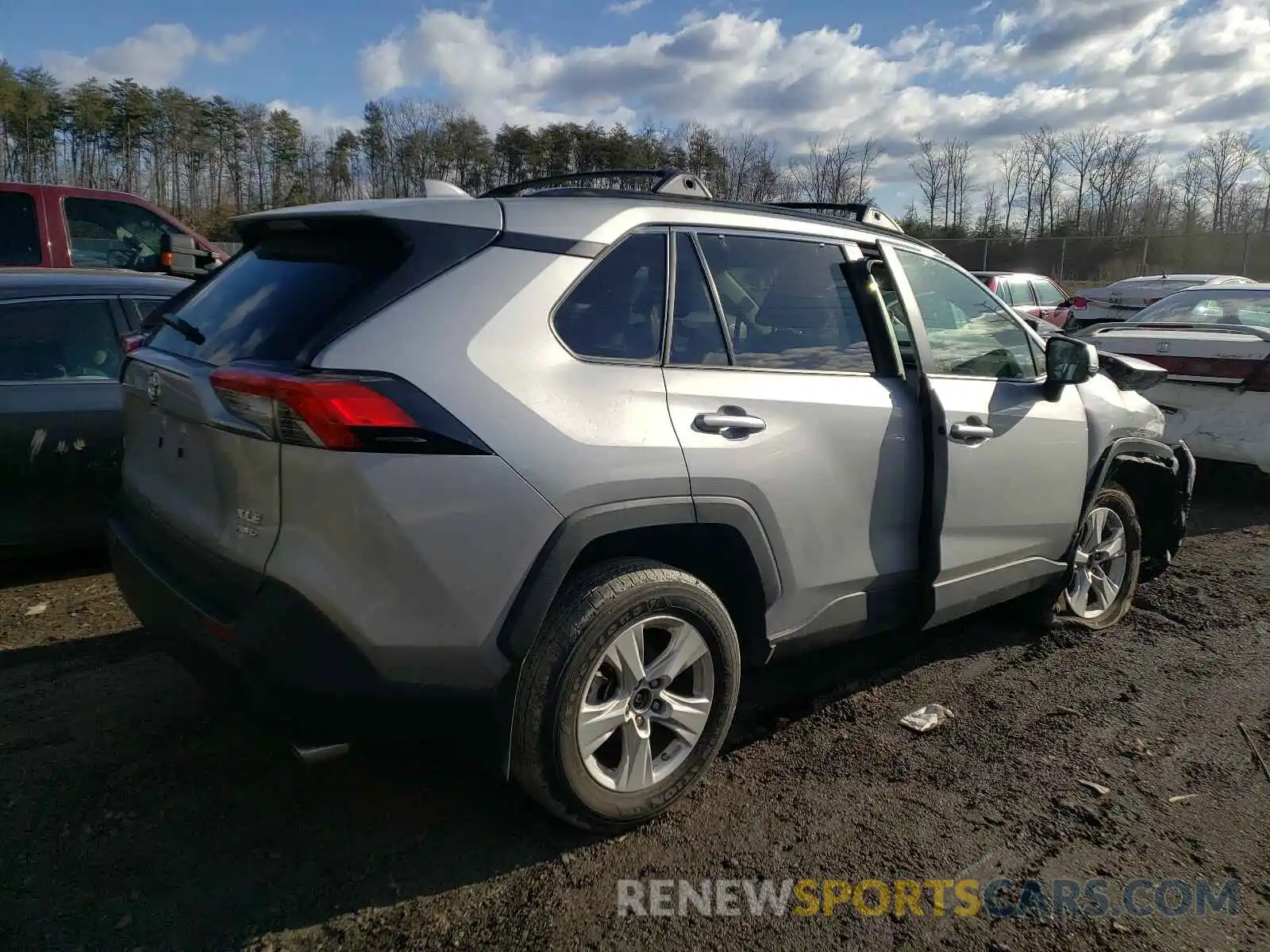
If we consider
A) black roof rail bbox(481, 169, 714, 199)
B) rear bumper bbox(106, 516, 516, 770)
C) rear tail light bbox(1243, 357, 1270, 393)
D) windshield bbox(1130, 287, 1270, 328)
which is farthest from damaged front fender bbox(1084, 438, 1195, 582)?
windshield bbox(1130, 287, 1270, 328)

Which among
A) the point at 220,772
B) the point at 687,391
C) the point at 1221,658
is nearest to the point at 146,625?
the point at 220,772

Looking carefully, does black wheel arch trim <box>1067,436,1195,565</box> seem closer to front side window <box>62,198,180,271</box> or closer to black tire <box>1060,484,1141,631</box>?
black tire <box>1060,484,1141,631</box>

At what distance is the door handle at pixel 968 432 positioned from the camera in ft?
11.2

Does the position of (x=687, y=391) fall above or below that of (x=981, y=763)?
above

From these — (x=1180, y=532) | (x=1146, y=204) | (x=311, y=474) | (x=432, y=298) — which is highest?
(x=1146, y=204)

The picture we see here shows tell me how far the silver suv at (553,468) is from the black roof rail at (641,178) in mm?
21

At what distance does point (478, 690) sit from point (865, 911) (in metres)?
1.19

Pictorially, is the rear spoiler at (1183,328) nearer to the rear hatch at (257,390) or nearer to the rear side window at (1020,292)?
the rear hatch at (257,390)

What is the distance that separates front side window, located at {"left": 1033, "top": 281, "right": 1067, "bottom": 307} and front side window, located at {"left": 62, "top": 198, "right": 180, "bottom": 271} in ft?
51.1

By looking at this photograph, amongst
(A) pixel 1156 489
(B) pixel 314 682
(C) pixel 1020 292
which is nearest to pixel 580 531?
(B) pixel 314 682

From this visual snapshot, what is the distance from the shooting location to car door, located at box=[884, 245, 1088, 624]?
3.46 metres

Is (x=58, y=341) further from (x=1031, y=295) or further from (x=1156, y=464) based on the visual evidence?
(x=1031, y=295)

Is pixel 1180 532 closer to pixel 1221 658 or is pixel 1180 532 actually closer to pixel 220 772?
pixel 1221 658

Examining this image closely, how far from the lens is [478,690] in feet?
7.70
